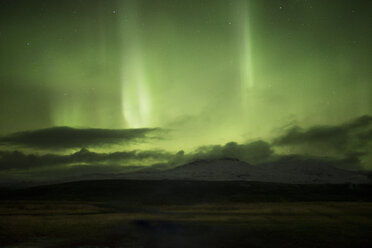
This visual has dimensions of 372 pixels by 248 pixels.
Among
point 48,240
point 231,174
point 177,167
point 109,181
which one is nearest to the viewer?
point 48,240

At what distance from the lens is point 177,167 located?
193m

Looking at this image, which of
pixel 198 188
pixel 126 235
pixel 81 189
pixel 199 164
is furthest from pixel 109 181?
pixel 126 235

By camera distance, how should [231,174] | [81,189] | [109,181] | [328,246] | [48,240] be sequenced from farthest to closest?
[231,174] → [109,181] → [81,189] → [48,240] → [328,246]

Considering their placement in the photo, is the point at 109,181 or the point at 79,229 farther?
the point at 109,181

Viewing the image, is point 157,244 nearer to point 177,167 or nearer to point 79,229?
point 79,229

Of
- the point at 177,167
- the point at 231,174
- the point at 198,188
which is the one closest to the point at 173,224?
the point at 198,188

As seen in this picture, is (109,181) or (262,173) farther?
(262,173)

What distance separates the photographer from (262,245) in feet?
58.3

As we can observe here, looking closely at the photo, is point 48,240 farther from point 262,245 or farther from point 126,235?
point 262,245

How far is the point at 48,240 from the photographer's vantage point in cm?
2002

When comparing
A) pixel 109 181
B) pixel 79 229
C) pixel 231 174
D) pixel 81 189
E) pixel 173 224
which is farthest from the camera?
pixel 231 174

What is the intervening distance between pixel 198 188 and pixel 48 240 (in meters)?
84.6

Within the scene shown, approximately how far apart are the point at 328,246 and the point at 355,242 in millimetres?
2050

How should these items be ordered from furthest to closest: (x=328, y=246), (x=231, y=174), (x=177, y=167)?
(x=177, y=167)
(x=231, y=174)
(x=328, y=246)
